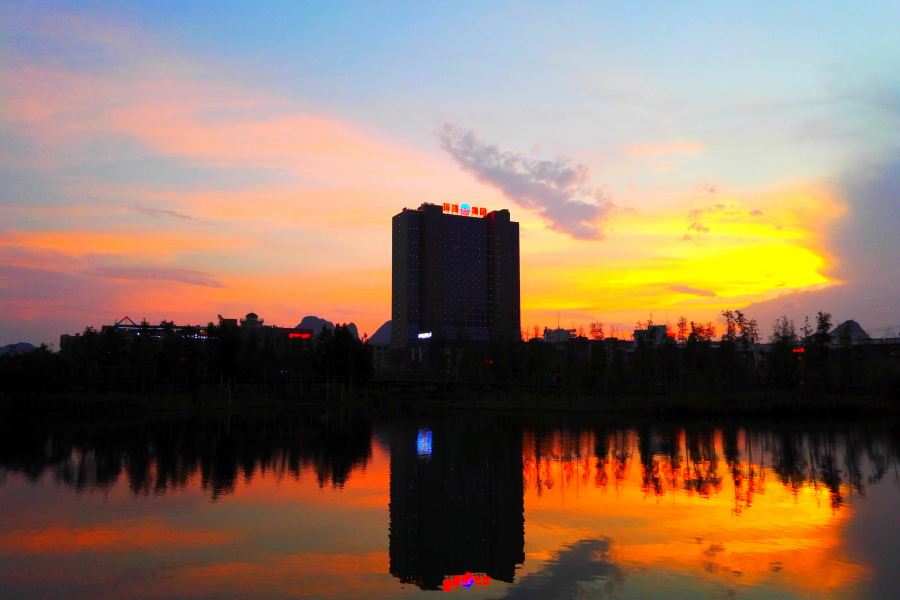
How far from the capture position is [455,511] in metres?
26.0

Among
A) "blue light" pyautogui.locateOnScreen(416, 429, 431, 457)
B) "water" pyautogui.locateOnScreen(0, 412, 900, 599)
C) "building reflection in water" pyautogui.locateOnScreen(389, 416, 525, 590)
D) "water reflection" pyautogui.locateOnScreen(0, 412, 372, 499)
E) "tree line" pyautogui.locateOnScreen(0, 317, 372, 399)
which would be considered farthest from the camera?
"tree line" pyautogui.locateOnScreen(0, 317, 372, 399)

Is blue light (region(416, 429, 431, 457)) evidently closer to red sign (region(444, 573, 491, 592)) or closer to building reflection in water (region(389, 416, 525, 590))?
building reflection in water (region(389, 416, 525, 590))

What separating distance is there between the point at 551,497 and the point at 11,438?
46.6m

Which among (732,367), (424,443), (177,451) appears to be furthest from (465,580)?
(732,367)

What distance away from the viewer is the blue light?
45562 millimetres

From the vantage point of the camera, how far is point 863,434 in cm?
5591

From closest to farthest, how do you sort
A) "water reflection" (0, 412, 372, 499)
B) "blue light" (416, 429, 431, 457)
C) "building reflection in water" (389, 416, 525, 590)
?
"building reflection in water" (389, 416, 525, 590) < "water reflection" (0, 412, 372, 499) < "blue light" (416, 429, 431, 457)

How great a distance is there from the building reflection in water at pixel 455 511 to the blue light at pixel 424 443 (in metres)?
0.07

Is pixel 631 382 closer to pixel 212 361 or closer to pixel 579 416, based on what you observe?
pixel 579 416

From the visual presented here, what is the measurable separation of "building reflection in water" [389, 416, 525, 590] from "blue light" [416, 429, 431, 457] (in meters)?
0.07

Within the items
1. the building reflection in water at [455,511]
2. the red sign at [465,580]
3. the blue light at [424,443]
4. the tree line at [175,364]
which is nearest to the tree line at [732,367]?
the tree line at [175,364]

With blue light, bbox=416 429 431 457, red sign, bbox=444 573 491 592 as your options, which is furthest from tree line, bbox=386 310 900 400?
red sign, bbox=444 573 491 592

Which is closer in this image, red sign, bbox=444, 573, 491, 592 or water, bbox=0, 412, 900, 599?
red sign, bbox=444, 573, 491, 592

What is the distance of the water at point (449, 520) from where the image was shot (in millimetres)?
17312
